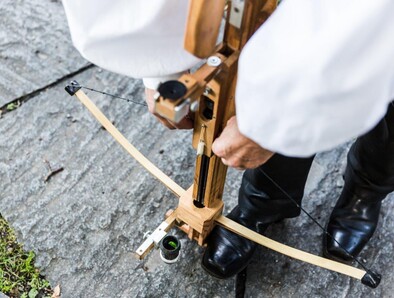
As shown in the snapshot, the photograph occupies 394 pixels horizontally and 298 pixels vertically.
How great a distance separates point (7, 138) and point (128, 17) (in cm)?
82

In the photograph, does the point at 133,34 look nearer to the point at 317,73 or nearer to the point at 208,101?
the point at 208,101

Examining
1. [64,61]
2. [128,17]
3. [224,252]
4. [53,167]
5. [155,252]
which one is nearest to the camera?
[128,17]

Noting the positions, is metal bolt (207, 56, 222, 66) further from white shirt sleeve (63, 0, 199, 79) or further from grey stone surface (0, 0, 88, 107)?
grey stone surface (0, 0, 88, 107)

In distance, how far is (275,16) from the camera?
599 mm

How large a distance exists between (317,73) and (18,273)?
89 cm

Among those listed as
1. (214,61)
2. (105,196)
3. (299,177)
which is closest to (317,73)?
(214,61)

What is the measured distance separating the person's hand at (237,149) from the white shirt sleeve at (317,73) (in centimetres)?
11

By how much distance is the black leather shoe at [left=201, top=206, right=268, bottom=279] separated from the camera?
109 cm

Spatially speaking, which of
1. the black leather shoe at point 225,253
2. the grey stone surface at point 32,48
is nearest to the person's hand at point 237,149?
the black leather shoe at point 225,253

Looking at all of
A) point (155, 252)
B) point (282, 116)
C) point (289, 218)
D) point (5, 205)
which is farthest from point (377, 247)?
point (5, 205)

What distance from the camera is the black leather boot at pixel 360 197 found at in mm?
1059

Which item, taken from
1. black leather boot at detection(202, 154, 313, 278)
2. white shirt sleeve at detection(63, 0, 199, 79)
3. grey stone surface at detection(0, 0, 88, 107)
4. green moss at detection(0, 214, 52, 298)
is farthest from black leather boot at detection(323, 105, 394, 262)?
grey stone surface at detection(0, 0, 88, 107)

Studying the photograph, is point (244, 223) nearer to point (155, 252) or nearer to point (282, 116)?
point (155, 252)

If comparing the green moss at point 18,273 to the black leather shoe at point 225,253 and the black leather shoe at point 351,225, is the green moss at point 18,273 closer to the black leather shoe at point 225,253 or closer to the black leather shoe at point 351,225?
the black leather shoe at point 225,253
